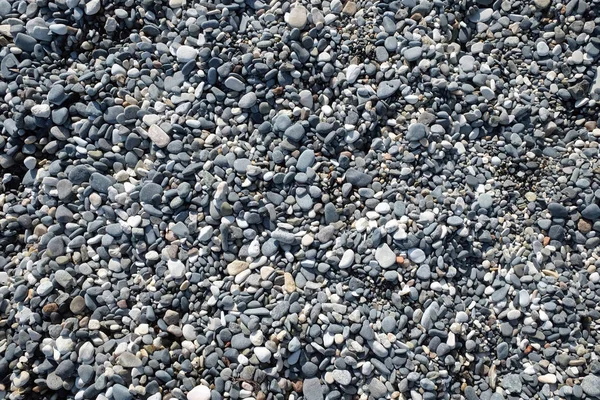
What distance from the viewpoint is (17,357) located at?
81.0 inches

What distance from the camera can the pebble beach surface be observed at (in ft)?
6.60

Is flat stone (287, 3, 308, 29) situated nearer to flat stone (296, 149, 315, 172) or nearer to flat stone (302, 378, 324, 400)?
flat stone (296, 149, 315, 172)

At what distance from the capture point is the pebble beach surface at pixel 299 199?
6.60 feet

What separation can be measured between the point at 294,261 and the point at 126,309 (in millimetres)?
641

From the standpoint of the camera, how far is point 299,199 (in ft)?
7.00

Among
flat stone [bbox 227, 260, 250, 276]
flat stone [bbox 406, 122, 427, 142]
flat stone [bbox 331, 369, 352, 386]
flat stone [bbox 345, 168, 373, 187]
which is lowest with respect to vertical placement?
flat stone [bbox 331, 369, 352, 386]

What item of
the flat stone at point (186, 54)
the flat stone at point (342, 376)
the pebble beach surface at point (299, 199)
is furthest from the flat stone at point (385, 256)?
the flat stone at point (186, 54)

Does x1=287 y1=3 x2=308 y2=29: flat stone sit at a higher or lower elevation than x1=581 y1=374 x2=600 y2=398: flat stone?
higher

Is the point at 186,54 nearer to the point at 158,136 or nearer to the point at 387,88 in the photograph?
the point at 158,136

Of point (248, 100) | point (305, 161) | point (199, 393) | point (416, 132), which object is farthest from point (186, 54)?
point (199, 393)

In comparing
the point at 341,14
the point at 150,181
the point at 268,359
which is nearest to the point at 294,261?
the point at 268,359

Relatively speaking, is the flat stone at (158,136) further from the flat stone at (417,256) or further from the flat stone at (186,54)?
the flat stone at (417,256)

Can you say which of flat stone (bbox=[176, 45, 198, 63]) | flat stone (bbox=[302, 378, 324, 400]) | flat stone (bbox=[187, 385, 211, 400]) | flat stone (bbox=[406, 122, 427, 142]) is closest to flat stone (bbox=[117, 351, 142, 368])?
flat stone (bbox=[187, 385, 211, 400])

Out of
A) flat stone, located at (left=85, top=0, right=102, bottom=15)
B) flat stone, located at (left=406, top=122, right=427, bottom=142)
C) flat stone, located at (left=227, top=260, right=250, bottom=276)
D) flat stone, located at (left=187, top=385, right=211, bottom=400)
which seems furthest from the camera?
flat stone, located at (left=85, top=0, right=102, bottom=15)
